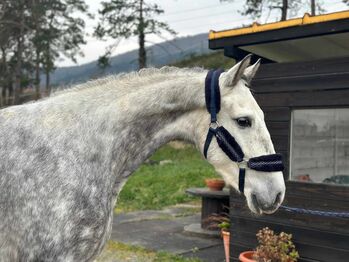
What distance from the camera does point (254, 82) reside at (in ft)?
18.9

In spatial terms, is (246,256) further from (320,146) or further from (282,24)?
(282,24)

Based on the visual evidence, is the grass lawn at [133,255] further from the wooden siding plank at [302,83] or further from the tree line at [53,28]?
the tree line at [53,28]

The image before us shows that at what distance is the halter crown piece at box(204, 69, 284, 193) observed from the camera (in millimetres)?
2607

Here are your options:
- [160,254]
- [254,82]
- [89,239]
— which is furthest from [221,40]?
[89,239]

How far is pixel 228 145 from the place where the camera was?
267cm

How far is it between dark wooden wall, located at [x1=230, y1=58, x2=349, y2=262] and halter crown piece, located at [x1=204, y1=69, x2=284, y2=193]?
8.62ft

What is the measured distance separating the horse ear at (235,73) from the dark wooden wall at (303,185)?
2654mm

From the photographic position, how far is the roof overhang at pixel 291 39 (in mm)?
4840

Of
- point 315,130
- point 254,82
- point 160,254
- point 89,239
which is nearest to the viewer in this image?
point 89,239

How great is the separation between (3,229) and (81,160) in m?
0.61

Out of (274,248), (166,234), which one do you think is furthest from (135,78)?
(166,234)

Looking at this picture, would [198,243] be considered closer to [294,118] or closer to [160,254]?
[160,254]

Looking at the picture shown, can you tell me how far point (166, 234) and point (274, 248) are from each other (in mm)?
3506

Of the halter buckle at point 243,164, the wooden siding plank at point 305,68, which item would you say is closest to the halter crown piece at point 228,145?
the halter buckle at point 243,164
